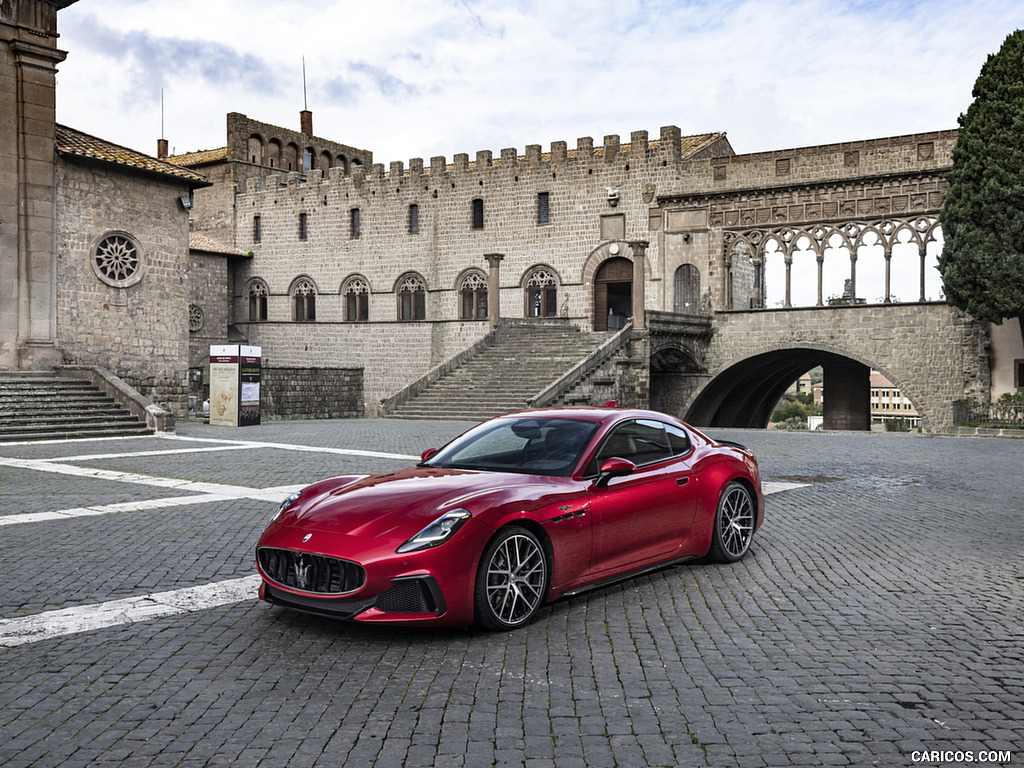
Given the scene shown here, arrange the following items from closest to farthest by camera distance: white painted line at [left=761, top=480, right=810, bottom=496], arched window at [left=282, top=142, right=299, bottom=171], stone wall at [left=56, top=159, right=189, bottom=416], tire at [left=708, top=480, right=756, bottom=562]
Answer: tire at [left=708, top=480, right=756, bottom=562] → white painted line at [left=761, top=480, right=810, bottom=496] → stone wall at [left=56, top=159, right=189, bottom=416] → arched window at [left=282, top=142, right=299, bottom=171]

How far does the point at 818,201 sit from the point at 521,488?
104ft

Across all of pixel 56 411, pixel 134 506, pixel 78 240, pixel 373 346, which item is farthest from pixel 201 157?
pixel 134 506

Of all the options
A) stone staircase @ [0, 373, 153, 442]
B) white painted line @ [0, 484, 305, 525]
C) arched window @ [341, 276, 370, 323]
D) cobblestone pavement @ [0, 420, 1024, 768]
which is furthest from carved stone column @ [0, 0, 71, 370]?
arched window @ [341, 276, 370, 323]

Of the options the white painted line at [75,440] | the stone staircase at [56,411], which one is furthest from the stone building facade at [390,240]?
the white painted line at [75,440]

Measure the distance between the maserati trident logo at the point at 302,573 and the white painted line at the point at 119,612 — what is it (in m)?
1.05

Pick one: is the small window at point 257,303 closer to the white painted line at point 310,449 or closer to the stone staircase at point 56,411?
the stone staircase at point 56,411

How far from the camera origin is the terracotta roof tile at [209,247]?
46969mm

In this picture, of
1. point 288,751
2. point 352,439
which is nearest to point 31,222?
point 352,439

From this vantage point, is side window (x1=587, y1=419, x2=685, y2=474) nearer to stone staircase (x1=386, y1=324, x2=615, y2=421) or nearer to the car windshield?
the car windshield

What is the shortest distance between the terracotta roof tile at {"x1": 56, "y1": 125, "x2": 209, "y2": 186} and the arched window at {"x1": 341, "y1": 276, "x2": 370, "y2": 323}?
15.3 meters

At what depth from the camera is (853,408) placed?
42656mm

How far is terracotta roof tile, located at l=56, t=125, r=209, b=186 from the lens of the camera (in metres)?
27.3

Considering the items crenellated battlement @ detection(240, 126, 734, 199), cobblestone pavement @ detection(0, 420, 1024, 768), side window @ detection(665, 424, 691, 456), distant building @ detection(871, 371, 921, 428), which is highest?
crenellated battlement @ detection(240, 126, 734, 199)

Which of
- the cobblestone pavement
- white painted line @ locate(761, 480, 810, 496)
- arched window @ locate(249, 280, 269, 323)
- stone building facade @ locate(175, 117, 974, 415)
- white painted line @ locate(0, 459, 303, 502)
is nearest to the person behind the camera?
the cobblestone pavement
